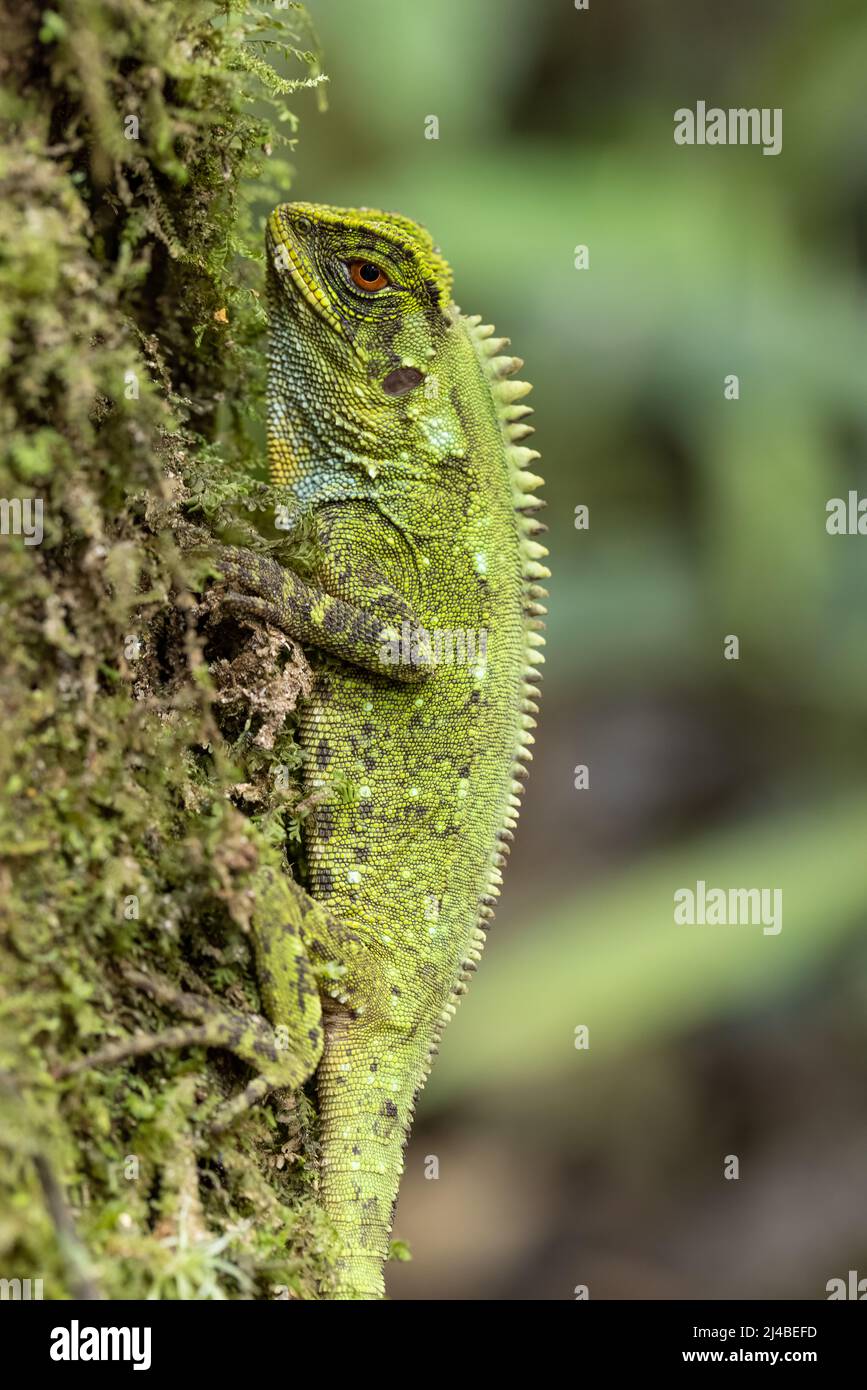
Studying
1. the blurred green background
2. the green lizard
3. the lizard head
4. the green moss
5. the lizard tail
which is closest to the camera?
the green moss

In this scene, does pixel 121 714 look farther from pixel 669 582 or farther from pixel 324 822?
pixel 669 582

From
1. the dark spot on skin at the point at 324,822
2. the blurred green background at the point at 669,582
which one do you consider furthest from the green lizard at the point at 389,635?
the blurred green background at the point at 669,582

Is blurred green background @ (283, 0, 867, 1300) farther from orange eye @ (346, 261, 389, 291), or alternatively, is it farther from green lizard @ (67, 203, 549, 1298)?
orange eye @ (346, 261, 389, 291)

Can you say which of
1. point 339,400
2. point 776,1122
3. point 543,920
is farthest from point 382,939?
point 776,1122

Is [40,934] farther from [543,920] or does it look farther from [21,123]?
[543,920]

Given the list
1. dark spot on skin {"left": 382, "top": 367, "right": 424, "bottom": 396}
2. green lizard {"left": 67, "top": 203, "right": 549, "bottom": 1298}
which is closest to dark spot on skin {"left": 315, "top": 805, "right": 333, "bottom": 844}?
green lizard {"left": 67, "top": 203, "right": 549, "bottom": 1298}

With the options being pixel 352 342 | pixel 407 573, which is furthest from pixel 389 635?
pixel 352 342
